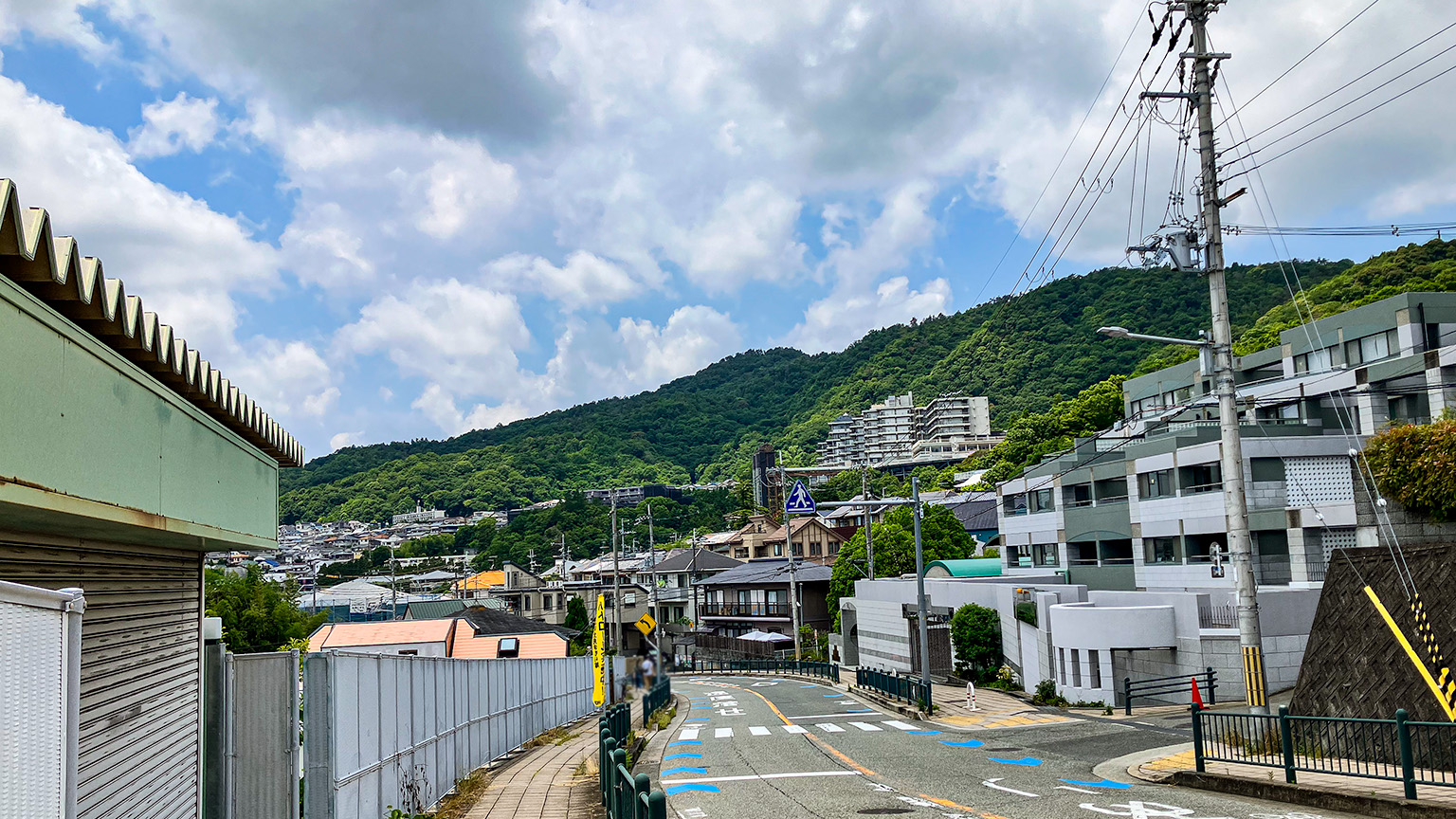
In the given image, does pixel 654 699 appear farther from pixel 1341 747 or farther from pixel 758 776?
pixel 1341 747

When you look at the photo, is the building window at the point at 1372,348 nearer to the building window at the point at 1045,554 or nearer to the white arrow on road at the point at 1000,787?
the building window at the point at 1045,554

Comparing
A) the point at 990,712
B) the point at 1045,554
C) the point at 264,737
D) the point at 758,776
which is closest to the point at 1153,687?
the point at 990,712

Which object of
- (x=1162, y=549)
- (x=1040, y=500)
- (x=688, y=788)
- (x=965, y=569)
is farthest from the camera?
(x=1040, y=500)

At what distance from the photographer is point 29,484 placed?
542cm

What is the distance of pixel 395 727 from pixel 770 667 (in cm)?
5392

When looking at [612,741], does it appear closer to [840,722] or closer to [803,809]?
[803,809]

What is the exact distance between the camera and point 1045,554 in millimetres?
50094

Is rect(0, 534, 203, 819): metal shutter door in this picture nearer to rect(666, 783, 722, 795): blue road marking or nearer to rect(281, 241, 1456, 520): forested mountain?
rect(666, 783, 722, 795): blue road marking

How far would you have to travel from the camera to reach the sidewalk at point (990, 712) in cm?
2802

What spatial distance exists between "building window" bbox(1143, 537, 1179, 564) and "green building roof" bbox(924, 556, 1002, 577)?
10.0 meters

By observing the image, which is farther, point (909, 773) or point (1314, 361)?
point (1314, 361)

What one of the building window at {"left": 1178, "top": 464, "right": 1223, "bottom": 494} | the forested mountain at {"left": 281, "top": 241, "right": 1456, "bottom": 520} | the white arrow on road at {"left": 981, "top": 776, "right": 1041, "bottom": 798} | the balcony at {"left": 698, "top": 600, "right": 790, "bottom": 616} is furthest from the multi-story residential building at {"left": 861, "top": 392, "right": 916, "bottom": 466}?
the white arrow on road at {"left": 981, "top": 776, "right": 1041, "bottom": 798}

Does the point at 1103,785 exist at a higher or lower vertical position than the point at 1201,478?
lower

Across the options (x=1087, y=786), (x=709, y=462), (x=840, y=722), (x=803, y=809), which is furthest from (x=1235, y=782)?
(x=709, y=462)
